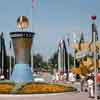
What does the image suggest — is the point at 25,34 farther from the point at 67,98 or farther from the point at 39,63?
the point at 39,63

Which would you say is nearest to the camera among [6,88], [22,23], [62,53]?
[6,88]

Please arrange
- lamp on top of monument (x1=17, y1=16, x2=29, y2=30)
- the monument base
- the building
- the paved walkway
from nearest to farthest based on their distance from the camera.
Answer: the paved walkway, the monument base, lamp on top of monument (x1=17, y1=16, x2=29, y2=30), the building

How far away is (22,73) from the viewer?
33.8 m

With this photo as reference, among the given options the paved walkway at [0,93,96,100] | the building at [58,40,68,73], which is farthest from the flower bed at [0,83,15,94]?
the building at [58,40,68,73]

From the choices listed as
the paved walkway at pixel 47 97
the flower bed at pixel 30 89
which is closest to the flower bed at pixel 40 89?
the flower bed at pixel 30 89

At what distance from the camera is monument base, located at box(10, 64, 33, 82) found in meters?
33.8

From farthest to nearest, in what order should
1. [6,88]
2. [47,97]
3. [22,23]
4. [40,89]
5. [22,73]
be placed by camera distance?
[22,23] < [22,73] < [6,88] < [40,89] < [47,97]

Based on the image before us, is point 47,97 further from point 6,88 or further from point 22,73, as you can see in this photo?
point 22,73

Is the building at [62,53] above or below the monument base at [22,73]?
above

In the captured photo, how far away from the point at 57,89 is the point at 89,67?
243 inches

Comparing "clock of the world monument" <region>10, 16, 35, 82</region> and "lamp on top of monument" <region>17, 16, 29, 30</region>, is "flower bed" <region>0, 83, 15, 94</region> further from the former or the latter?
"lamp on top of monument" <region>17, 16, 29, 30</region>

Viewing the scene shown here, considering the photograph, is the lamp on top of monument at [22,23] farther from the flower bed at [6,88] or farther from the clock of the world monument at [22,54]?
the flower bed at [6,88]

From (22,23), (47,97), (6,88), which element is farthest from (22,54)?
(47,97)

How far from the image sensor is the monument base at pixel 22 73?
111 feet
